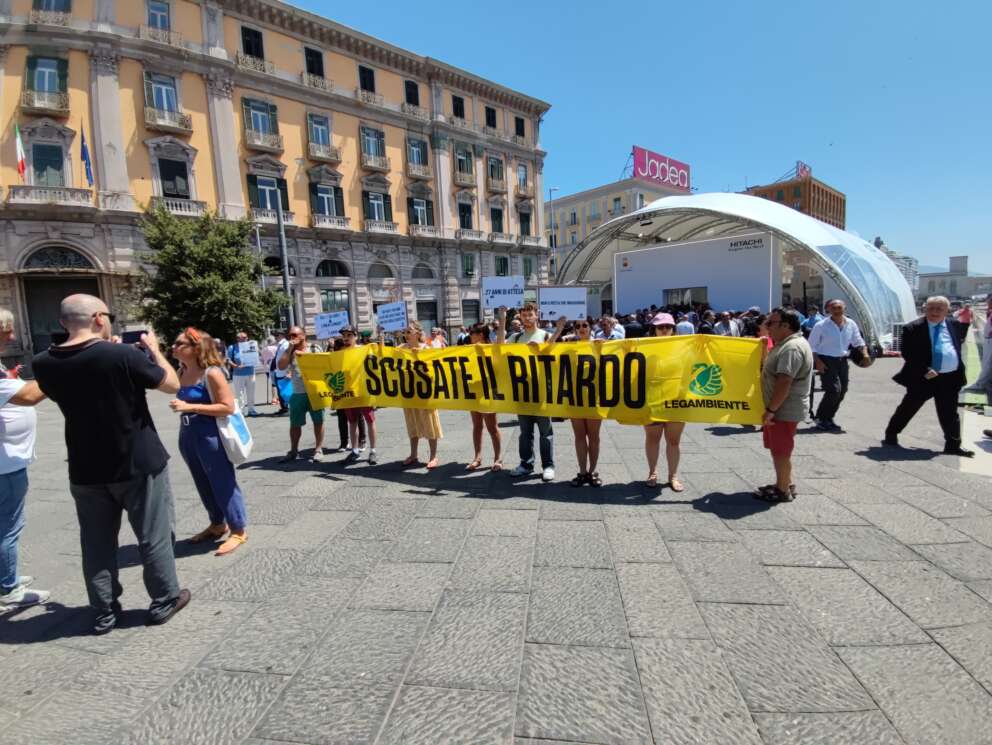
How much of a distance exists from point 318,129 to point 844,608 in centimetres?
3302

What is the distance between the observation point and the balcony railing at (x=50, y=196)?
19.6m

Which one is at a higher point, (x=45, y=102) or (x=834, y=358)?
(x=45, y=102)

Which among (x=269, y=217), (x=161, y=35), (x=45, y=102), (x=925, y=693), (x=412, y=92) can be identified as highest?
(x=412, y=92)

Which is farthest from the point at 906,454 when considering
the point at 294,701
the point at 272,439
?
the point at 272,439

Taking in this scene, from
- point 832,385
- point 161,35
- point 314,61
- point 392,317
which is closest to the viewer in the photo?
point 832,385

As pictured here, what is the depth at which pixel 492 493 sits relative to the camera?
464cm

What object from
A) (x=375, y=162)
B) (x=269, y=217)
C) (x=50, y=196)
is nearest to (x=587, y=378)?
(x=50, y=196)

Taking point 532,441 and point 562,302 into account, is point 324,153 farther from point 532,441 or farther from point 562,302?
point 532,441

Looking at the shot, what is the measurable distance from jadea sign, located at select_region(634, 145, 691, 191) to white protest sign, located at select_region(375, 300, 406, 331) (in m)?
46.5

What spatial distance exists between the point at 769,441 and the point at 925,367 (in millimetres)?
2810

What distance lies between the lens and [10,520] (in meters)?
2.84

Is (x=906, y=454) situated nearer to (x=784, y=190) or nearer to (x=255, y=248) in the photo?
(x=255, y=248)

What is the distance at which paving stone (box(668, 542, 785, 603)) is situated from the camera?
9.13ft

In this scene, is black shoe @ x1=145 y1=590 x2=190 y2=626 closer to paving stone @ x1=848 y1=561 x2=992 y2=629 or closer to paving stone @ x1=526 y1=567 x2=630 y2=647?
paving stone @ x1=526 y1=567 x2=630 y2=647
